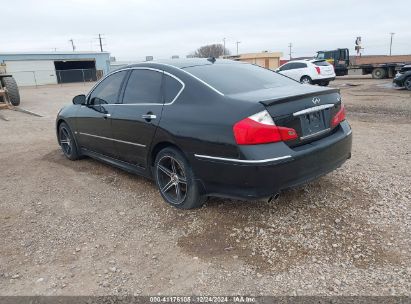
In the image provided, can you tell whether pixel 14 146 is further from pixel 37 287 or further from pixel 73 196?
pixel 37 287

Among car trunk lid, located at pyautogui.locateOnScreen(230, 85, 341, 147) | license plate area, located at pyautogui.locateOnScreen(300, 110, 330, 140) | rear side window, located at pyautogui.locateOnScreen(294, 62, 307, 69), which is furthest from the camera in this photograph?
rear side window, located at pyautogui.locateOnScreen(294, 62, 307, 69)

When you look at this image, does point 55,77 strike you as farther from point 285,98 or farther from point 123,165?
point 285,98

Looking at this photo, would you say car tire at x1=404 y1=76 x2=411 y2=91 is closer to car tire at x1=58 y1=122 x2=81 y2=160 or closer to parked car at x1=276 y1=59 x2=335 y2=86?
parked car at x1=276 y1=59 x2=335 y2=86

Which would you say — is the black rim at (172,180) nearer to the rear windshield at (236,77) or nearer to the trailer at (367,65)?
the rear windshield at (236,77)

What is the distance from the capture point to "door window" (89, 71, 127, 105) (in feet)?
15.7

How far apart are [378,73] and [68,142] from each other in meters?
24.2

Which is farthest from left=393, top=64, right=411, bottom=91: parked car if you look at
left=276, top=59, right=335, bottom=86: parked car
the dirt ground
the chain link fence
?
the chain link fence

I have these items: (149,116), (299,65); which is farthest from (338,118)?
(299,65)

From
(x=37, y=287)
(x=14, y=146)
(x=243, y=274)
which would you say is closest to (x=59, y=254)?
(x=37, y=287)

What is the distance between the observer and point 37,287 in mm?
2846

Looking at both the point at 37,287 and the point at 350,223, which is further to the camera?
the point at 350,223

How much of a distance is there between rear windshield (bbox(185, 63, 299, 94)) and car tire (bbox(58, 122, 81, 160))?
2.93m

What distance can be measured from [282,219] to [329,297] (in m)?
1.10

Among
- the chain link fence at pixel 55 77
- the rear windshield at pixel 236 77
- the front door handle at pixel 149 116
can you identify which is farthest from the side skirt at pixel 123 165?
the chain link fence at pixel 55 77
